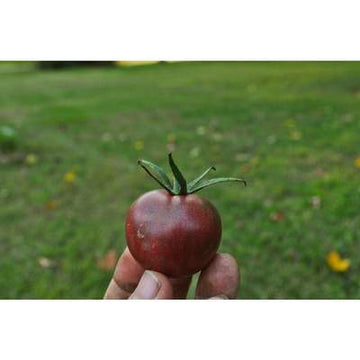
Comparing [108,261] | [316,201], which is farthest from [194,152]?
[108,261]

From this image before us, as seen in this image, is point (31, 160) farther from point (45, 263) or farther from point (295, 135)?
point (295, 135)

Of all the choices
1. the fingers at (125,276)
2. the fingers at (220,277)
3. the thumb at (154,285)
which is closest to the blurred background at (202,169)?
the fingers at (125,276)

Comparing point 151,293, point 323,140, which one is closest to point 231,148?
point 323,140

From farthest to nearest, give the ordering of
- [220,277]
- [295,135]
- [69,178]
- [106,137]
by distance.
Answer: [106,137] → [295,135] → [69,178] → [220,277]

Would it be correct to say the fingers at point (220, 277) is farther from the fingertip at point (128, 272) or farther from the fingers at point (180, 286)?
the fingertip at point (128, 272)

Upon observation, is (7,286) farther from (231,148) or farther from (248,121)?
(248,121)

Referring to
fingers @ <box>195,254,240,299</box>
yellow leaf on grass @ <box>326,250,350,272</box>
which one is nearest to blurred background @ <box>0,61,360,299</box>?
yellow leaf on grass @ <box>326,250,350,272</box>
